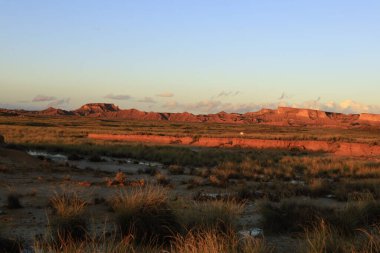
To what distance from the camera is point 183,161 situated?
132ft

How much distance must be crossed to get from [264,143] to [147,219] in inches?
1986

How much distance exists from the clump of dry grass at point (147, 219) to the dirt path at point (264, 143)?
147 feet

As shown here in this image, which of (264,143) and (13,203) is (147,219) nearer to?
(13,203)

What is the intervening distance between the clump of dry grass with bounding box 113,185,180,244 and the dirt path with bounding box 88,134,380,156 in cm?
4471

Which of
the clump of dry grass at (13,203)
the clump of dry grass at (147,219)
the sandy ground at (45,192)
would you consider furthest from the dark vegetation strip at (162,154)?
the clump of dry grass at (147,219)

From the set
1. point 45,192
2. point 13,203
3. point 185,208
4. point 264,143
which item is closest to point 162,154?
point 264,143

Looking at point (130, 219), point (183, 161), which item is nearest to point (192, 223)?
point (130, 219)

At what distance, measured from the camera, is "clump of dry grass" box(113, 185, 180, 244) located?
33.4 feet

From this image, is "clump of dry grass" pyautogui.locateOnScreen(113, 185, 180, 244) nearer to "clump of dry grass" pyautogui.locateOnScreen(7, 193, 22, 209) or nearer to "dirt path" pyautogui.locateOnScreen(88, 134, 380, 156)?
"clump of dry grass" pyautogui.locateOnScreen(7, 193, 22, 209)

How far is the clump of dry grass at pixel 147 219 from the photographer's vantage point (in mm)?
10188

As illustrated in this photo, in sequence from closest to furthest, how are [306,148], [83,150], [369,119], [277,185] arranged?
[277,185] < [83,150] < [306,148] < [369,119]

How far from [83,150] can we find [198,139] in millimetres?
20514

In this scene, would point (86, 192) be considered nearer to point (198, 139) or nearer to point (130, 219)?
point (130, 219)

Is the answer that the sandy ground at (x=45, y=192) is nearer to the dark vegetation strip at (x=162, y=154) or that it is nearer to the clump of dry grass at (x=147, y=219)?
the clump of dry grass at (x=147, y=219)
